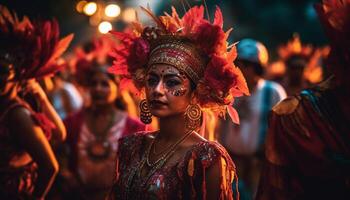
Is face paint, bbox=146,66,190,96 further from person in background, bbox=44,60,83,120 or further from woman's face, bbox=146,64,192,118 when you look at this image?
person in background, bbox=44,60,83,120

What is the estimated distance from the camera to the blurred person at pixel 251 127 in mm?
7734

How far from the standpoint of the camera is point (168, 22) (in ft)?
13.9

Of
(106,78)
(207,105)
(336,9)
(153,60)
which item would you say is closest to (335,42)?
(336,9)

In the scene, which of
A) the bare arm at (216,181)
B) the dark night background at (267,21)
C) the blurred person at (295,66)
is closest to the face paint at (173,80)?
the bare arm at (216,181)

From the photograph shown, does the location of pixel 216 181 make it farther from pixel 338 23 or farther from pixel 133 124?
pixel 133 124

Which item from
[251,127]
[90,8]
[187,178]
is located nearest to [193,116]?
[187,178]

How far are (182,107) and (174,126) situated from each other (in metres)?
0.16

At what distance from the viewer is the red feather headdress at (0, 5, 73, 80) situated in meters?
5.40

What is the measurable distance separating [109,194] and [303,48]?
6.97 meters

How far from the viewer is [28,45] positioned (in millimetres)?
5477

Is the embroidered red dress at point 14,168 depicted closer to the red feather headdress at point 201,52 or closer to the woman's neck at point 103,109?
the red feather headdress at point 201,52

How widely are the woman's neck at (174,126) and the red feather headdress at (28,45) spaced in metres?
1.95

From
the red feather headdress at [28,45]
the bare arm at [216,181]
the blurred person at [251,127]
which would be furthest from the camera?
the blurred person at [251,127]

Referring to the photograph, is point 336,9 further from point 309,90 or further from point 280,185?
point 280,185
